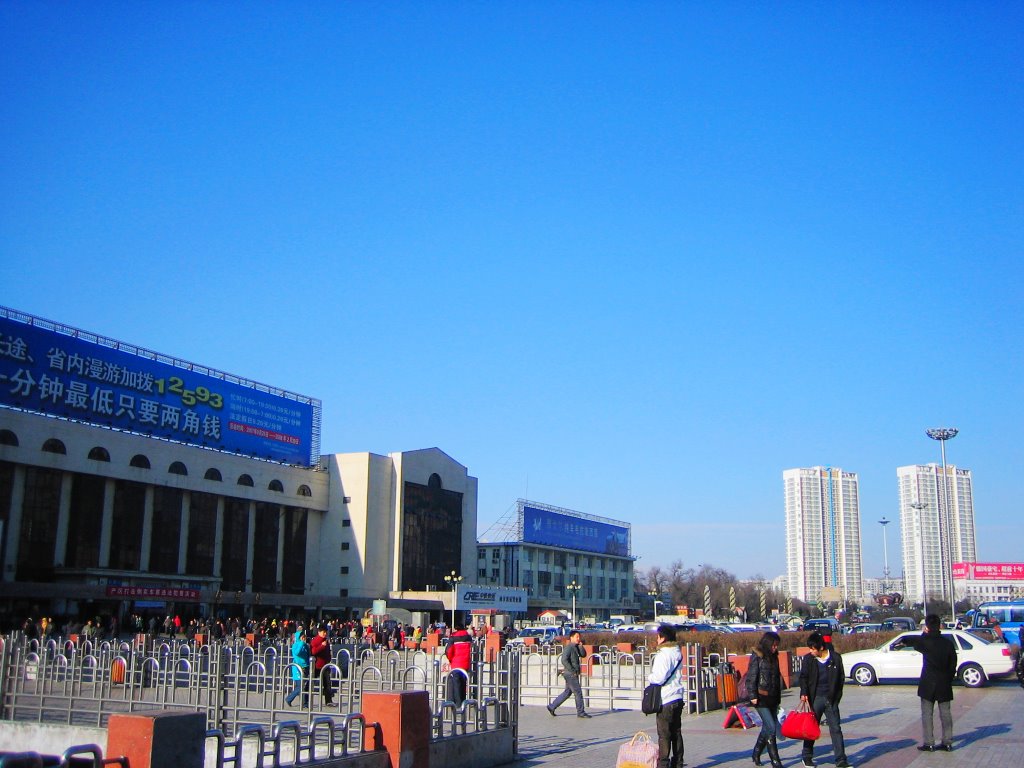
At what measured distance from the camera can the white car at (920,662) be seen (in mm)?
24234

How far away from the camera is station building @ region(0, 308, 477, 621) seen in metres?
47.2

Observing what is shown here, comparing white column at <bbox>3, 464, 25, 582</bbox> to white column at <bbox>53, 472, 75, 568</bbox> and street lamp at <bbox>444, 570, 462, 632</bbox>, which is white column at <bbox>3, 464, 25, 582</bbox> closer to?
white column at <bbox>53, 472, 75, 568</bbox>

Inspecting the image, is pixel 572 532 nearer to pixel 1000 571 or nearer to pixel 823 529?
pixel 1000 571

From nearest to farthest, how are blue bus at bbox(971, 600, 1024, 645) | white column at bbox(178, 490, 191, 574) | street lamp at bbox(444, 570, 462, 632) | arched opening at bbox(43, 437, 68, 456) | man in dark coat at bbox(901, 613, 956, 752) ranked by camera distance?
1. man in dark coat at bbox(901, 613, 956, 752)
2. blue bus at bbox(971, 600, 1024, 645)
3. arched opening at bbox(43, 437, 68, 456)
4. white column at bbox(178, 490, 191, 574)
5. street lamp at bbox(444, 570, 462, 632)

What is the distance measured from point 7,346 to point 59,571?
1098 cm

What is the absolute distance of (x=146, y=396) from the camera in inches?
2119

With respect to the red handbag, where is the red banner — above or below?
above

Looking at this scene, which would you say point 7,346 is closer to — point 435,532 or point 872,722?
point 435,532

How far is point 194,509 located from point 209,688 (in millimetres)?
43172

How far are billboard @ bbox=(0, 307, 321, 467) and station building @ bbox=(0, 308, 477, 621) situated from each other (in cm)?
10

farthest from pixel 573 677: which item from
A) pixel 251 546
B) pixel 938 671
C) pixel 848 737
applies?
pixel 251 546

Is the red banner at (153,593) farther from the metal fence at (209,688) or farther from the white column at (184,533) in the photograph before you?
the metal fence at (209,688)

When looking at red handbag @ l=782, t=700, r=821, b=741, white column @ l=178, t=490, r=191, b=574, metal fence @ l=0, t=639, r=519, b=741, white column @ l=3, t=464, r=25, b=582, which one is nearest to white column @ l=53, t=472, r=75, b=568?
white column @ l=3, t=464, r=25, b=582

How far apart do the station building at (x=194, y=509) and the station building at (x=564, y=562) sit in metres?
13.0
